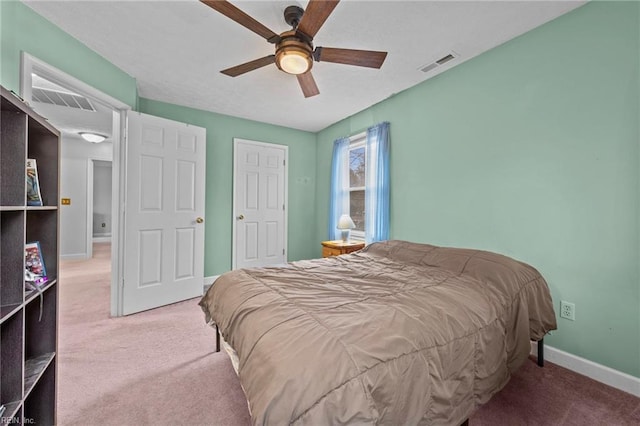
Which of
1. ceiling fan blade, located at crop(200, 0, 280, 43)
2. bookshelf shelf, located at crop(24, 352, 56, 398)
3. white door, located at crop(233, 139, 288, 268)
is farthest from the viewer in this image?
white door, located at crop(233, 139, 288, 268)

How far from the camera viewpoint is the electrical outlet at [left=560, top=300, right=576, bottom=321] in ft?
6.03

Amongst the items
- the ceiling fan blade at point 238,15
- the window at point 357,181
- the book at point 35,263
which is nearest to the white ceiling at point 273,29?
the ceiling fan blade at point 238,15

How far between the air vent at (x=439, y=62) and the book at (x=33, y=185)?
2.90 m

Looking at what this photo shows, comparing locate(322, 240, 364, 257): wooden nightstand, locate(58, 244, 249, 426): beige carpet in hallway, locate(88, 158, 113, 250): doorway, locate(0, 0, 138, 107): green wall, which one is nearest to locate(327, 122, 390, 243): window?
locate(322, 240, 364, 257): wooden nightstand

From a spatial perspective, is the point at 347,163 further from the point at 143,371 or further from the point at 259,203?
the point at 143,371

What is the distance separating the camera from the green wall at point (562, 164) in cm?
163

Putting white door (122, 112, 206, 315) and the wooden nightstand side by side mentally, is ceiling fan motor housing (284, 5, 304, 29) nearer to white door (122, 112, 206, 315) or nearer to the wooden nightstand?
white door (122, 112, 206, 315)

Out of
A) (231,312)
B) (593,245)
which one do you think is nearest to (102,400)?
(231,312)

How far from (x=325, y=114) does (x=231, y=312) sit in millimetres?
3141

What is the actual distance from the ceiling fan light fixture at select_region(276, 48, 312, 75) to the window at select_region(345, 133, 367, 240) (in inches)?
78.0

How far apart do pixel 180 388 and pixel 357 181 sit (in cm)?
316

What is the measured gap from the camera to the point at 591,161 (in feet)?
5.76

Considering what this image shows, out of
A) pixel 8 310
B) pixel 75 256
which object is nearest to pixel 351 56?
pixel 8 310

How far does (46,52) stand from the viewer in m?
1.94
